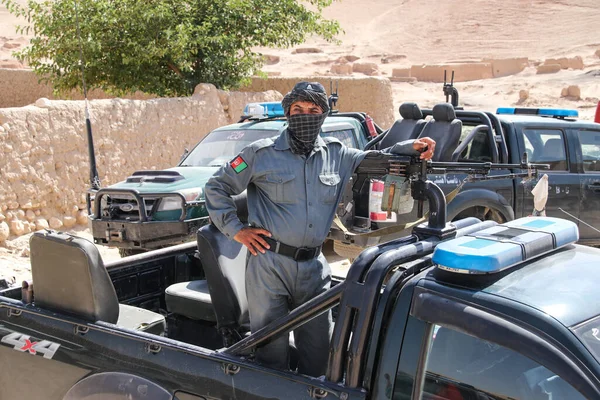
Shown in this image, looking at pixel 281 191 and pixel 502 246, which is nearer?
pixel 502 246

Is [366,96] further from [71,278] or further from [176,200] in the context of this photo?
[71,278]

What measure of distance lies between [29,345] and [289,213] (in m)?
1.24

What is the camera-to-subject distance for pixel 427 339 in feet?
7.13

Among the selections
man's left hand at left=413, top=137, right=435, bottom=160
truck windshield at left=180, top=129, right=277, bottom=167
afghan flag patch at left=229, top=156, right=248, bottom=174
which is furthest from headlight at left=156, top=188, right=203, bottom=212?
man's left hand at left=413, top=137, right=435, bottom=160

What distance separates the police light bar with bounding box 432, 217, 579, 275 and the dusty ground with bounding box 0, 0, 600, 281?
27.1 m

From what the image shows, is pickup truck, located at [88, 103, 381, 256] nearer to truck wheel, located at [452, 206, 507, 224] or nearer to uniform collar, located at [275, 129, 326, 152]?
truck wheel, located at [452, 206, 507, 224]

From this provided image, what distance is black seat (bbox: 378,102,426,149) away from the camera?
7.41 m

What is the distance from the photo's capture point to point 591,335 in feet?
Result: 6.65

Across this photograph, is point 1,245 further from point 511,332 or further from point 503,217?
point 511,332

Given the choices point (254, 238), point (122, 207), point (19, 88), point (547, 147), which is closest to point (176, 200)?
point (122, 207)

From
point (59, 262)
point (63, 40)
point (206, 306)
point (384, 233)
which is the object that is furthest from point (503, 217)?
point (63, 40)

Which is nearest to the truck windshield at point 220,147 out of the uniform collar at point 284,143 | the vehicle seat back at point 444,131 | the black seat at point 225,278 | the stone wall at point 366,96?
the vehicle seat back at point 444,131

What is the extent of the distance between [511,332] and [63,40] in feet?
39.9

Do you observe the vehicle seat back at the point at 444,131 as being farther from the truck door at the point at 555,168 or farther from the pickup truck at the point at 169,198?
the pickup truck at the point at 169,198
